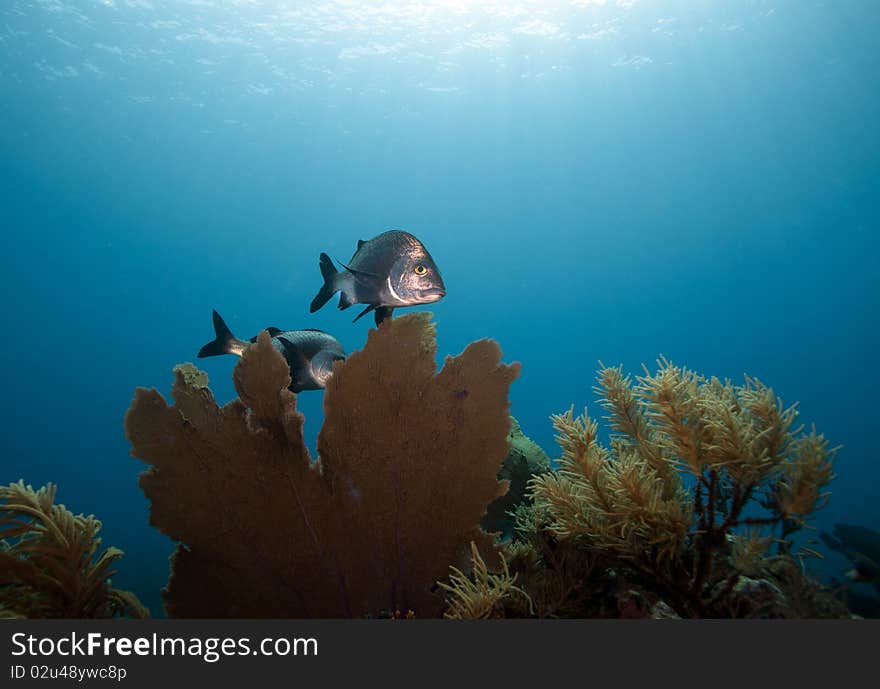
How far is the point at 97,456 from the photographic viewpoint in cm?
7094

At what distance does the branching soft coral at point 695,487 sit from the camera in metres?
1.79

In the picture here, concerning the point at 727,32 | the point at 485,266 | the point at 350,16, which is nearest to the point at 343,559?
the point at 350,16

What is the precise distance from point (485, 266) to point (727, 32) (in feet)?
167

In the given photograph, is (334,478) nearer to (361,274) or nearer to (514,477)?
(361,274)

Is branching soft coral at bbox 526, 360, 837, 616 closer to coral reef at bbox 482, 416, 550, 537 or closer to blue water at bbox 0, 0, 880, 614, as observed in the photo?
coral reef at bbox 482, 416, 550, 537

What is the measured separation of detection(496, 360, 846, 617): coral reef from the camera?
1798 mm

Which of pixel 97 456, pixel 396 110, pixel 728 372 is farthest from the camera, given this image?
pixel 728 372

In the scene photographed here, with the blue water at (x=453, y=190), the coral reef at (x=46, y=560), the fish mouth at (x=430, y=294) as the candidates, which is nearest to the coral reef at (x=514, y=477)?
the fish mouth at (x=430, y=294)

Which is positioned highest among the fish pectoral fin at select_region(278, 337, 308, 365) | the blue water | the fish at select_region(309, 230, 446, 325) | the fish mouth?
the blue water

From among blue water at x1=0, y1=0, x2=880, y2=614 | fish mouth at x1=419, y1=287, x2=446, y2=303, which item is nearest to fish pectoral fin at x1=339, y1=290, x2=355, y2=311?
fish mouth at x1=419, y1=287, x2=446, y2=303

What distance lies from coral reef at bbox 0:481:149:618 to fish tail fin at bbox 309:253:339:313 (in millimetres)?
1759

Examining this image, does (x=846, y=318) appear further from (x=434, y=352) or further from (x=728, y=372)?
(x=434, y=352)

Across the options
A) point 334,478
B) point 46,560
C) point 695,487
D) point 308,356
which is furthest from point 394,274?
point 46,560

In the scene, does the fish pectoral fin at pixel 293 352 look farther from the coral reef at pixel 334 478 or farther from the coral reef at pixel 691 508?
the coral reef at pixel 691 508
